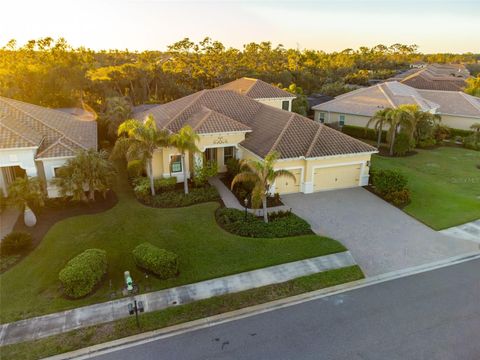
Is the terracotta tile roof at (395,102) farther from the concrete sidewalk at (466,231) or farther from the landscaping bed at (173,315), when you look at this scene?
the landscaping bed at (173,315)

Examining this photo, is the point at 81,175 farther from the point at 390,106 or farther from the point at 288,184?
the point at 390,106

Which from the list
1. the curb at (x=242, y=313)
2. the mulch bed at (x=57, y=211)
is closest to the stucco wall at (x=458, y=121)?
the curb at (x=242, y=313)

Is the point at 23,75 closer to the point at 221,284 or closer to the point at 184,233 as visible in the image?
the point at 184,233

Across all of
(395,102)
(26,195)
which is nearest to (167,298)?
(26,195)

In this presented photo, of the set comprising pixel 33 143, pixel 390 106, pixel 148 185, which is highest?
pixel 390 106

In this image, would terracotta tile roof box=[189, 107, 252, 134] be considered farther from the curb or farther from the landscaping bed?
the curb

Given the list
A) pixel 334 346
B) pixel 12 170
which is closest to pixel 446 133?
pixel 334 346

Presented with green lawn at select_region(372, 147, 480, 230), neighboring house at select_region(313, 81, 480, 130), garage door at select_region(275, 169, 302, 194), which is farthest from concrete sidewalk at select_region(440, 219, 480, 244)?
neighboring house at select_region(313, 81, 480, 130)
